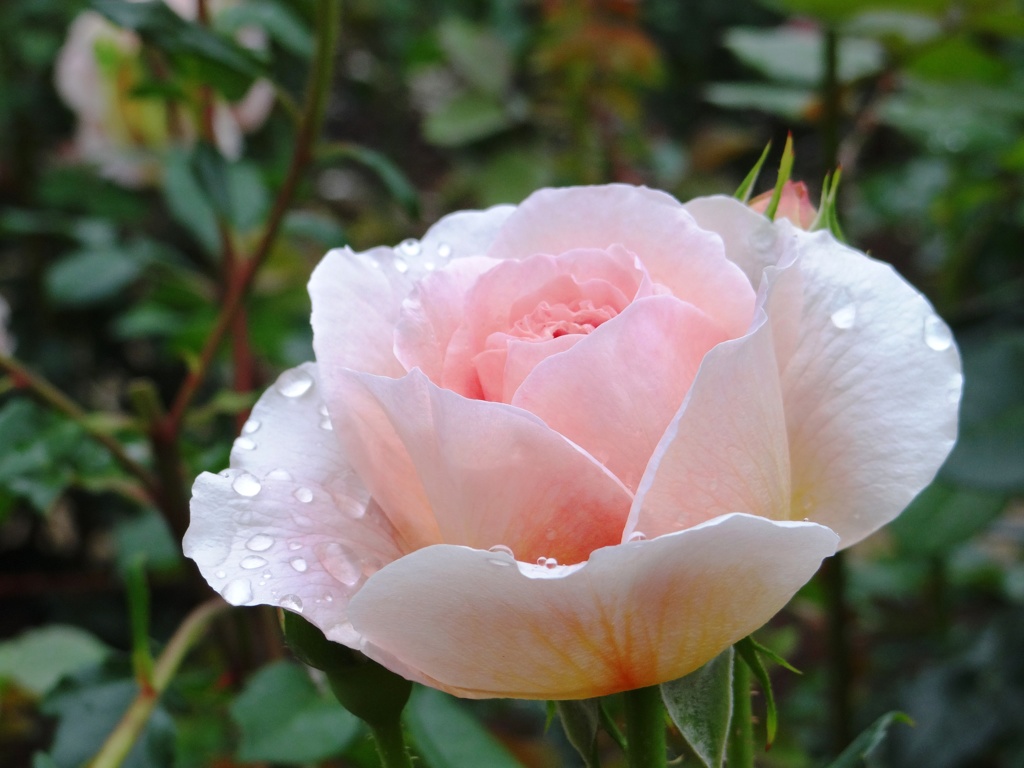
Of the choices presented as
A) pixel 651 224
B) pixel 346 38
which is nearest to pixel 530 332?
pixel 651 224

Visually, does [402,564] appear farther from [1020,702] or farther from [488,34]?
[488,34]

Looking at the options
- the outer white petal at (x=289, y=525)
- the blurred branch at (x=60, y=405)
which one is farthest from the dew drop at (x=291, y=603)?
the blurred branch at (x=60, y=405)

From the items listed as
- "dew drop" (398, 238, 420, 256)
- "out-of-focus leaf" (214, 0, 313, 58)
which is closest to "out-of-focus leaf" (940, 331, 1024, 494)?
"dew drop" (398, 238, 420, 256)

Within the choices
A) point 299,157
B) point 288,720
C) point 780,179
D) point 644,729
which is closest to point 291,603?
point 644,729

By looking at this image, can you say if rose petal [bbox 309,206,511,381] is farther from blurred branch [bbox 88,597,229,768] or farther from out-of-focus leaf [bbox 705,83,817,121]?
out-of-focus leaf [bbox 705,83,817,121]

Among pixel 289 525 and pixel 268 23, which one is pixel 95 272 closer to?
pixel 268 23

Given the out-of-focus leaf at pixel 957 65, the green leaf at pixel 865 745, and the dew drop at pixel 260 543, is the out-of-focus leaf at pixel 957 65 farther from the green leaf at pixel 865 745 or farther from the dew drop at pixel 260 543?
the dew drop at pixel 260 543
